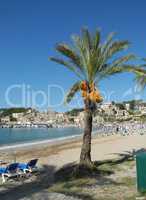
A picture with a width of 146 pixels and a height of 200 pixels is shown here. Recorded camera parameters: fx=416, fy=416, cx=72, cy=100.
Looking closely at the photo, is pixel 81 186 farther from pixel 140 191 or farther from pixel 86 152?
pixel 86 152

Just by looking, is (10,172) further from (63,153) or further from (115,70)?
(63,153)

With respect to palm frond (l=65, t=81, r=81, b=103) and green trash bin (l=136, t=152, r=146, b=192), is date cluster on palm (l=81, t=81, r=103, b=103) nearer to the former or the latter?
palm frond (l=65, t=81, r=81, b=103)

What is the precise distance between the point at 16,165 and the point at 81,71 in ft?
16.4

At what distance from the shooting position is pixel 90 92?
18.0 m

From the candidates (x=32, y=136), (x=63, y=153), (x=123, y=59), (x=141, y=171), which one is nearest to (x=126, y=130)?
(x=32, y=136)

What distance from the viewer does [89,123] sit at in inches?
715

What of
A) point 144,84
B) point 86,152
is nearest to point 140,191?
point 86,152

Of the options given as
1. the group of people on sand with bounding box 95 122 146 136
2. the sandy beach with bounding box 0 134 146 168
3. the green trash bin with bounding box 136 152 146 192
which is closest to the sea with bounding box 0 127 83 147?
the group of people on sand with bounding box 95 122 146 136

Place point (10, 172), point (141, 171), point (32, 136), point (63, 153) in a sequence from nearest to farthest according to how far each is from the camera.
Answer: point (141, 171) → point (10, 172) → point (63, 153) → point (32, 136)

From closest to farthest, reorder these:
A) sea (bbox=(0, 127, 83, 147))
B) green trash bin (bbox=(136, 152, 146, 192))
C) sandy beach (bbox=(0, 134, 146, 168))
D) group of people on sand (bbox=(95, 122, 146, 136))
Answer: green trash bin (bbox=(136, 152, 146, 192)) → sandy beach (bbox=(0, 134, 146, 168)) → sea (bbox=(0, 127, 83, 147)) → group of people on sand (bbox=(95, 122, 146, 136))

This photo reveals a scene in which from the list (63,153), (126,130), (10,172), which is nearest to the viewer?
(10,172)

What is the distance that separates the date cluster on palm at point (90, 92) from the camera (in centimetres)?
1775

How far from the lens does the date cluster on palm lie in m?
17.8

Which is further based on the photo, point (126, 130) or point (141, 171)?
point (126, 130)
